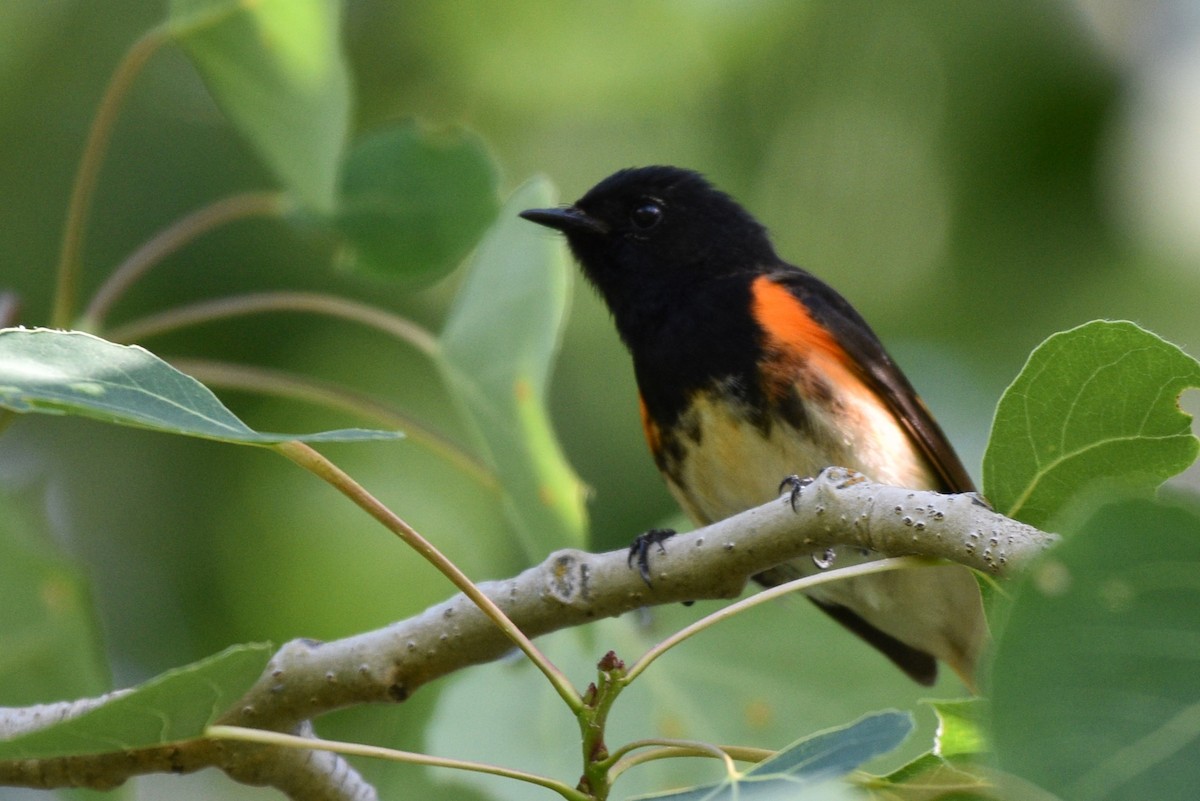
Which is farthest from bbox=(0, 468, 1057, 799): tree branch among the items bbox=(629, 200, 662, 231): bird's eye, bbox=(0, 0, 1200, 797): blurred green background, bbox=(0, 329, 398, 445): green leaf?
bbox=(0, 0, 1200, 797): blurred green background

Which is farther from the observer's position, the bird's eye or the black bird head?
the bird's eye

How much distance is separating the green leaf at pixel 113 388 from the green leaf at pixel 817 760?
1.85 ft

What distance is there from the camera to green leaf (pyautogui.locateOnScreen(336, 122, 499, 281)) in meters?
3.08

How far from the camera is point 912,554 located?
177cm

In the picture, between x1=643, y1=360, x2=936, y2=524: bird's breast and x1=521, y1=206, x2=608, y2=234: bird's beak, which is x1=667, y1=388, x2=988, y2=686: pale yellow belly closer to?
x1=643, y1=360, x2=936, y2=524: bird's breast

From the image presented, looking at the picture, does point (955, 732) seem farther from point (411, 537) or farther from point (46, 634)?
point (46, 634)

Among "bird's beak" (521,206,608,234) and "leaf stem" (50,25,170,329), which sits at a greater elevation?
"leaf stem" (50,25,170,329)

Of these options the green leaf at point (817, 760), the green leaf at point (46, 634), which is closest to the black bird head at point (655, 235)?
the green leaf at point (46, 634)

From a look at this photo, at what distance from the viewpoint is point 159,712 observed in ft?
5.24

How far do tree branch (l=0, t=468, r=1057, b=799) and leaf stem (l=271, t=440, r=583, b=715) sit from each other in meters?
0.28

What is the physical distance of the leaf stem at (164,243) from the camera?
2.70 m

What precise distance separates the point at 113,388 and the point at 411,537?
429 mm

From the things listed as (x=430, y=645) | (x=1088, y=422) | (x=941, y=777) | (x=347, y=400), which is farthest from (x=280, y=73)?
(x=941, y=777)

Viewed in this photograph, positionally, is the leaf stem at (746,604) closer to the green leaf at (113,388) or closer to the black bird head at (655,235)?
the green leaf at (113,388)
